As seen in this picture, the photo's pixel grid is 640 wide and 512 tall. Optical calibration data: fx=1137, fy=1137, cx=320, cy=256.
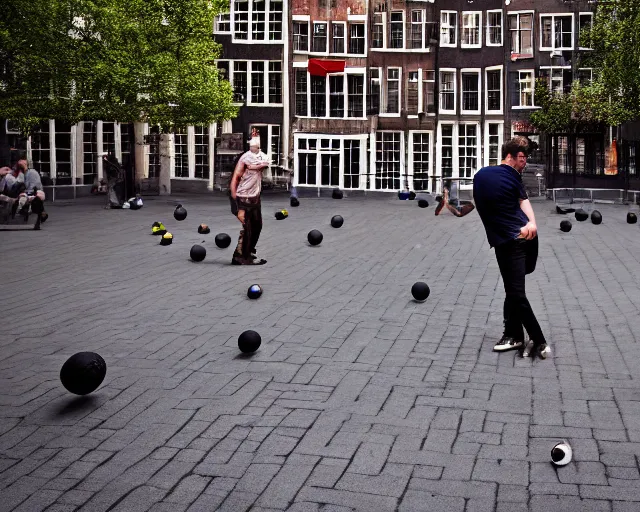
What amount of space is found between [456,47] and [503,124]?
4.16 m

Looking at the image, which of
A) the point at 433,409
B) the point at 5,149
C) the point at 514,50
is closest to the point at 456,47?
the point at 514,50

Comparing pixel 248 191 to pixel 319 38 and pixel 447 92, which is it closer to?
pixel 319 38

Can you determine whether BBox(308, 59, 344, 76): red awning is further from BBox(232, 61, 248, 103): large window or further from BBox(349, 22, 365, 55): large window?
BBox(232, 61, 248, 103): large window

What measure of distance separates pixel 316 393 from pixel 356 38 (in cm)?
4411

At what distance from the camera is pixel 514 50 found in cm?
5081

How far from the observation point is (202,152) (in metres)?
49.9

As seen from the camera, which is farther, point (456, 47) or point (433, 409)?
point (456, 47)

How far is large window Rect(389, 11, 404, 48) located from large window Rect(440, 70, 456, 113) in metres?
2.41

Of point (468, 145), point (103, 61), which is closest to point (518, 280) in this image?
point (103, 61)

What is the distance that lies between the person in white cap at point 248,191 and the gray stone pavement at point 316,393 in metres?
0.63

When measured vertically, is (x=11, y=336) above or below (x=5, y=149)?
below

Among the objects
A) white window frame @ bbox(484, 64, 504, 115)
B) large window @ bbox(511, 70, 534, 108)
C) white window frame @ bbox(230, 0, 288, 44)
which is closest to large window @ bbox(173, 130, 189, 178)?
white window frame @ bbox(230, 0, 288, 44)

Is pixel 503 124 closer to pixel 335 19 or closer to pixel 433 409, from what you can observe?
pixel 335 19

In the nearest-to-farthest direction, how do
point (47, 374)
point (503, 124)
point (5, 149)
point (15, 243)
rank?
point (47, 374) → point (15, 243) → point (5, 149) → point (503, 124)
